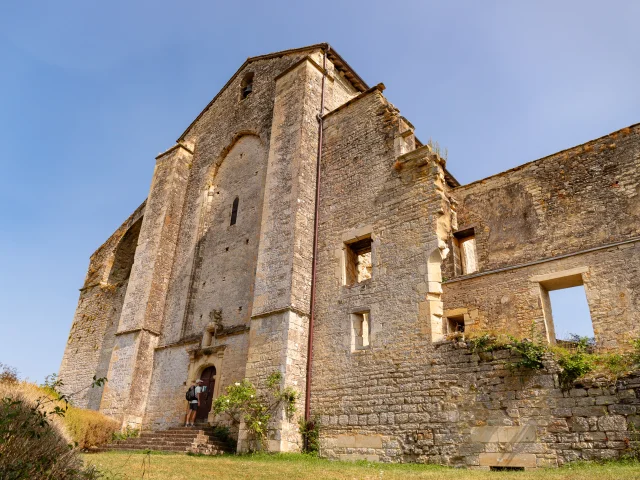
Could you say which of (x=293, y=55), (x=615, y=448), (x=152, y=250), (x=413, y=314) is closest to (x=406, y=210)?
(x=413, y=314)

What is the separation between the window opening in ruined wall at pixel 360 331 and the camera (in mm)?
10062

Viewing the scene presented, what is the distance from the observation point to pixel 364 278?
1209cm

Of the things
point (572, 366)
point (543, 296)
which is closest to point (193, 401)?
point (572, 366)

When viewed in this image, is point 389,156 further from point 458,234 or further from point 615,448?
point 615,448

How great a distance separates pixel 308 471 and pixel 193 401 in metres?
5.66

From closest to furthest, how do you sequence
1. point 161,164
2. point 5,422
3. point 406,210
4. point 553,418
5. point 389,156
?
point 5,422 < point 553,418 < point 406,210 < point 389,156 < point 161,164

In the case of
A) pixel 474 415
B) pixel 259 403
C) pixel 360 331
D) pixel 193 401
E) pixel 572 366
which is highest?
pixel 360 331

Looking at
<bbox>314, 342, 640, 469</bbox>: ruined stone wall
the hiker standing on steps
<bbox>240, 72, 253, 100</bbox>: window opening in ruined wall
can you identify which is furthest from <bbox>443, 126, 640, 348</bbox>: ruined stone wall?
<bbox>240, 72, 253, 100</bbox>: window opening in ruined wall

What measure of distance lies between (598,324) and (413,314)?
4820mm

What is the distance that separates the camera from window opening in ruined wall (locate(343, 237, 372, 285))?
1120cm

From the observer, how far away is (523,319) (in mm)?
12250

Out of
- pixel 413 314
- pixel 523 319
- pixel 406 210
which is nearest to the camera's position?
pixel 413 314

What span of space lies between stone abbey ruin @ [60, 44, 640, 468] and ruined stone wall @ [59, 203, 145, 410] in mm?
184

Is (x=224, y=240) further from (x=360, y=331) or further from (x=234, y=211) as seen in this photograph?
(x=360, y=331)
